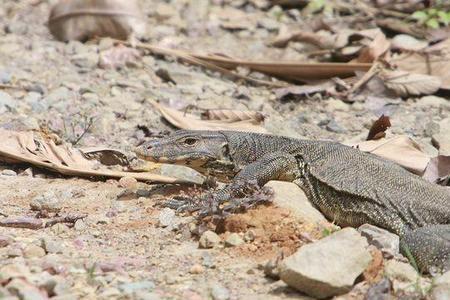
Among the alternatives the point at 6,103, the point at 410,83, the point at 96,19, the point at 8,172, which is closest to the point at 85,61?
the point at 96,19

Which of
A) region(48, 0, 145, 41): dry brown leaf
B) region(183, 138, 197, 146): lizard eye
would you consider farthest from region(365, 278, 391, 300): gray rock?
region(48, 0, 145, 41): dry brown leaf

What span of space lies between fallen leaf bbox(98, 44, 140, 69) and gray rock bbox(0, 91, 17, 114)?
4.66 feet

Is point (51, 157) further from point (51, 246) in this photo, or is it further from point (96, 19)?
point (96, 19)

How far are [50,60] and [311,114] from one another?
2.79 m

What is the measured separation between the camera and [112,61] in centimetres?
954

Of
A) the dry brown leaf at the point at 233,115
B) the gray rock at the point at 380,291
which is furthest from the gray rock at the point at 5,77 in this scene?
the gray rock at the point at 380,291

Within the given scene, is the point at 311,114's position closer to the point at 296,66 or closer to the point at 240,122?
the point at 296,66

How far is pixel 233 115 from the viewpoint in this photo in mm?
7922

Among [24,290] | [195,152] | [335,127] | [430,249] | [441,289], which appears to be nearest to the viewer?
[24,290]

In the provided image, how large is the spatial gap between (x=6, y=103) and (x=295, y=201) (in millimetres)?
3320

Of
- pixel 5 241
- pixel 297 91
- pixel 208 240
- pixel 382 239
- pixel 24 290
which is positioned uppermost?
pixel 24 290

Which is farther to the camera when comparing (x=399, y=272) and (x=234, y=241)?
(x=234, y=241)

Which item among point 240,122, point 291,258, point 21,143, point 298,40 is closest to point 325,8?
point 298,40

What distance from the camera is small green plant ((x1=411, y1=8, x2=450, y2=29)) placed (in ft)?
33.8
